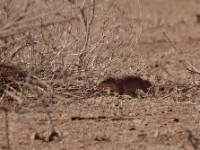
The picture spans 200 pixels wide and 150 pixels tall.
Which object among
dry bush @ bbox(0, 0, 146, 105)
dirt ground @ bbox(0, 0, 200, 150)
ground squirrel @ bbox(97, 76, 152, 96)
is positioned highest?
dry bush @ bbox(0, 0, 146, 105)

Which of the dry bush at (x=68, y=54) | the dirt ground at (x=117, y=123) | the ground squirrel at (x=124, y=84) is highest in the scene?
the dry bush at (x=68, y=54)

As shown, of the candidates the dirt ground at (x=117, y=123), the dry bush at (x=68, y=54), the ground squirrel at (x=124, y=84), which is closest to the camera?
the dirt ground at (x=117, y=123)

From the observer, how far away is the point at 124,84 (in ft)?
19.2

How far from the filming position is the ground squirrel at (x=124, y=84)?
5734 millimetres

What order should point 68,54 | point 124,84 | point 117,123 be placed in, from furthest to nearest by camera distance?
point 124,84, point 68,54, point 117,123

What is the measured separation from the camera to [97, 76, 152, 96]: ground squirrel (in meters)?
5.73

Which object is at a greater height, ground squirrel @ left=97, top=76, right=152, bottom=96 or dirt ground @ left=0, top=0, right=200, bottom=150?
ground squirrel @ left=97, top=76, right=152, bottom=96

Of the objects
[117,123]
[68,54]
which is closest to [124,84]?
[68,54]

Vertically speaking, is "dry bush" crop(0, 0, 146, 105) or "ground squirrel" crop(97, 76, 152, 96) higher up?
"dry bush" crop(0, 0, 146, 105)

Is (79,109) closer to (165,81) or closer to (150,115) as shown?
(150,115)

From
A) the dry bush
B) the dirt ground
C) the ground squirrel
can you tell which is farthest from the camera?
Answer: the ground squirrel

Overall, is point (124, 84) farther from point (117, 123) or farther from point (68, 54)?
point (117, 123)

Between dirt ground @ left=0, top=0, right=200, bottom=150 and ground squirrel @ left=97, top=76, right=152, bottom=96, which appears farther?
ground squirrel @ left=97, top=76, right=152, bottom=96

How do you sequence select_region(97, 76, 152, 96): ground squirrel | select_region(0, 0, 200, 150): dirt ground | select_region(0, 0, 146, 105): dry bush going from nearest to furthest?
select_region(0, 0, 200, 150): dirt ground → select_region(0, 0, 146, 105): dry bush → select_region(97, 76, 152, 96): ground squirrel
